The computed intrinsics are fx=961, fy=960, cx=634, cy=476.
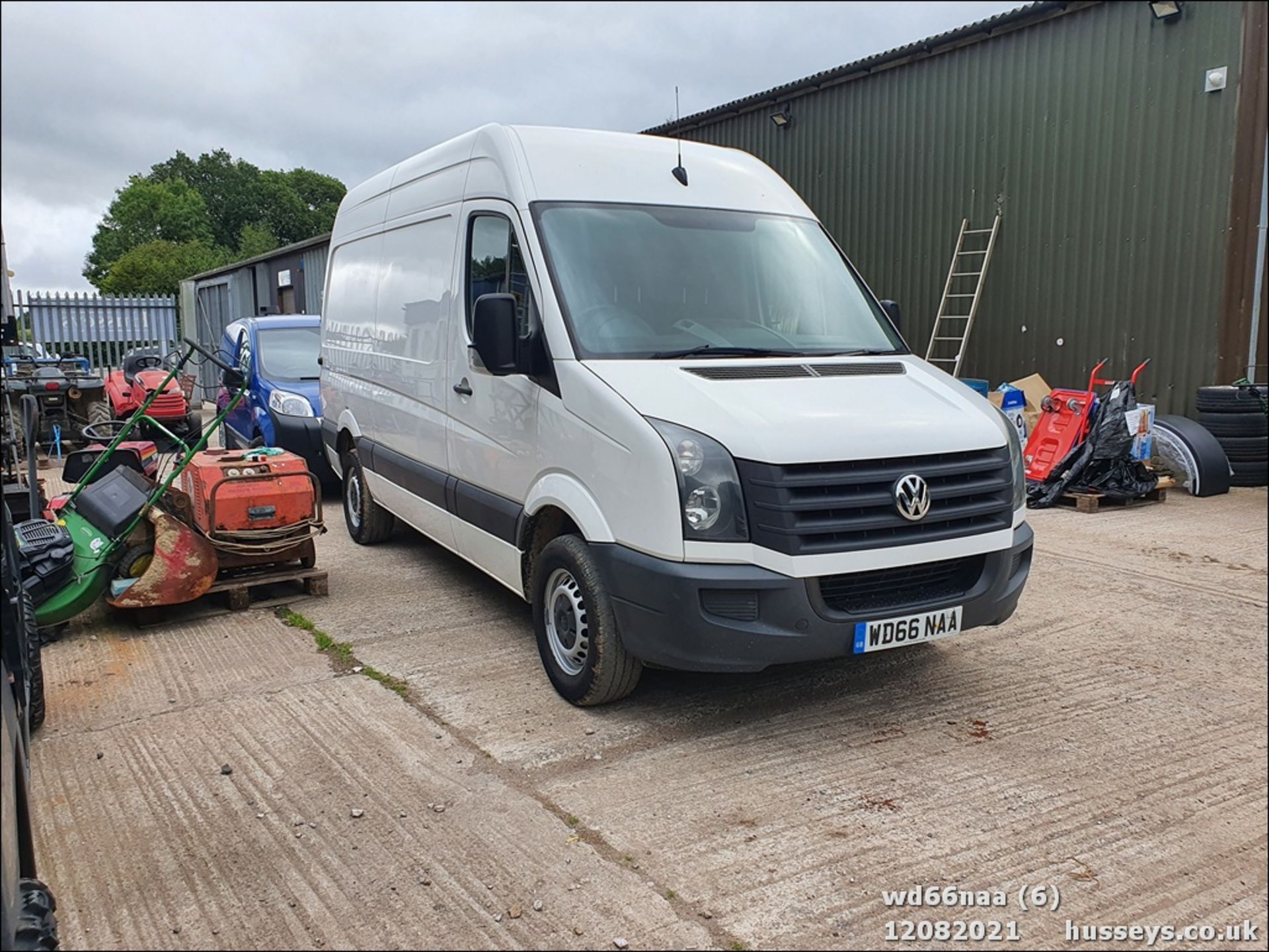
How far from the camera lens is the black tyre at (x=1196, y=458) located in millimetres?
8695

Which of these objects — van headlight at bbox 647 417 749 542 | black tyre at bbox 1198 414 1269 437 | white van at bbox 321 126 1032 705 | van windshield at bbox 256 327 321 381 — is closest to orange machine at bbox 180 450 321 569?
white van at bbox 321 126 1032 705

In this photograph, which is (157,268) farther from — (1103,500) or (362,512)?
(1103,500)

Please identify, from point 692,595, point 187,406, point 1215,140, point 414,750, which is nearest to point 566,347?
point 692,595

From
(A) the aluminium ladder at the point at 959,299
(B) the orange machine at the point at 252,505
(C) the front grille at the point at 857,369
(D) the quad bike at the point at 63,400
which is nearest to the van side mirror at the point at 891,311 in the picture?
(C) the front grille at the point at 857,369

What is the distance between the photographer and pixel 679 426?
356 centimetres

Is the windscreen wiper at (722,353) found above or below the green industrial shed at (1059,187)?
below

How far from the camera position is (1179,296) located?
968 centimetres

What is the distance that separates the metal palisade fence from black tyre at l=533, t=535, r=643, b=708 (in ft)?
60.3

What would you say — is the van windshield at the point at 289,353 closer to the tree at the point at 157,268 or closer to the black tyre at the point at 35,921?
the black tyre at the point at 35,921

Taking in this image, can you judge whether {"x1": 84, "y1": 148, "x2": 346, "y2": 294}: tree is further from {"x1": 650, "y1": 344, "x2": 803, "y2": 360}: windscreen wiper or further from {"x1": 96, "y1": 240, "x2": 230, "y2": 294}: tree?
{"x1": 650, "y1": 344, "x2": 803, "y2": 360}: windscreen wiper

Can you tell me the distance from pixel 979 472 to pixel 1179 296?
289 inches

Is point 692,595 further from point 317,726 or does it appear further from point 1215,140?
point 1215,140

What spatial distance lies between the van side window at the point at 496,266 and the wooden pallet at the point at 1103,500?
598 centimetres

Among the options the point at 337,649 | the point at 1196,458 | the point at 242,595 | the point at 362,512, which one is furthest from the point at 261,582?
the point at 1196,458
